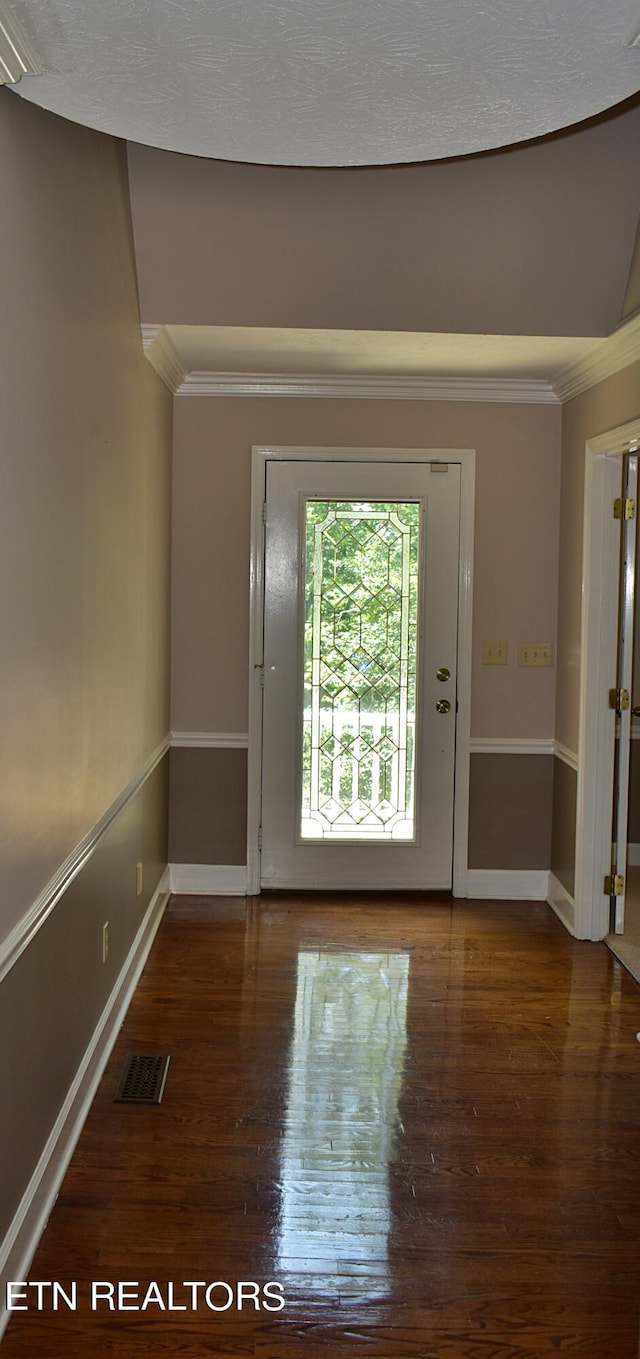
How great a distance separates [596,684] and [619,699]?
11 centimetres

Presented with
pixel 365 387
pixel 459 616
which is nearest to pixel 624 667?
pixel 459 616

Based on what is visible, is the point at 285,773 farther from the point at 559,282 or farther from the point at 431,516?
the point at 559,282

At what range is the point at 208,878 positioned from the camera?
197 inches

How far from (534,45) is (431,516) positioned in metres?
A: 3.07

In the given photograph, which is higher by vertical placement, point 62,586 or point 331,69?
point 331,69

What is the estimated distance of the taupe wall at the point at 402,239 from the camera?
3320mm

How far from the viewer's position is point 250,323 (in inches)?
150

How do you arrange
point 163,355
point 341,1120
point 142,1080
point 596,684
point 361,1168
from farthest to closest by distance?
point 596,684 < point 163,355 < point 142,1080 < point 341,1120 < point 361,1168

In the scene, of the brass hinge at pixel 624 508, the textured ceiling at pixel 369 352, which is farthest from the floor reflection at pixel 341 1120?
the textured ceiling at pixel 369 352

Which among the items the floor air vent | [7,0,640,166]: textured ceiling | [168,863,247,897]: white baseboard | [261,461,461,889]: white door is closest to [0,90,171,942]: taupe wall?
[7,0,640,166]: textured ceiling

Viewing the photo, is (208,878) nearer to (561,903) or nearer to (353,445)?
(561,903)

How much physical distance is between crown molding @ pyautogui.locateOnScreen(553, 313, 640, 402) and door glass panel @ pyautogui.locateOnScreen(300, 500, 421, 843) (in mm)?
803

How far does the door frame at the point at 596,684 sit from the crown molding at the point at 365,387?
1.93 feet

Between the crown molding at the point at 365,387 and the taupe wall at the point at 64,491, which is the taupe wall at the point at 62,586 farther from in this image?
the crown molding at the point at 365,387
